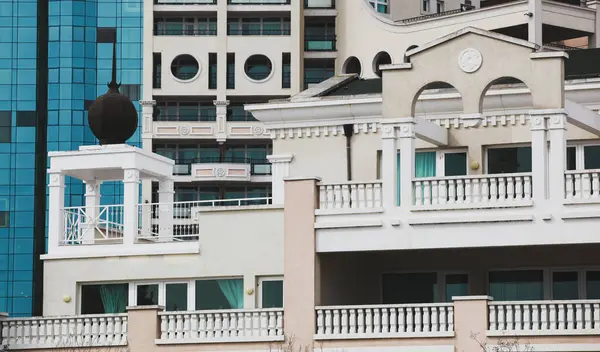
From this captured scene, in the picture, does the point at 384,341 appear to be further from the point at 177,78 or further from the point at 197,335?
the point at 177,78

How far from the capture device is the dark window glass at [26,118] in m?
153

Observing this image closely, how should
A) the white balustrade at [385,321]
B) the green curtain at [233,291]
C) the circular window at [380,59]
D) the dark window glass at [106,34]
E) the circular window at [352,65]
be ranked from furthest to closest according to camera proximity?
the dark window glass at [106,34]
the circular window at [352,65]
the circular window at [380,59]
the green curtain at [233,291]
the white balustrade at [385,321]

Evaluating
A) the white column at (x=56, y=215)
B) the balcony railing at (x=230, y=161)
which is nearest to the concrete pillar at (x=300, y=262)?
the white column at (x=56, y=215)

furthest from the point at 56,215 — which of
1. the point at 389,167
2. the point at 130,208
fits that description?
the point at 389,167

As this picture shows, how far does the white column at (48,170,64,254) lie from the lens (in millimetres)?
58594

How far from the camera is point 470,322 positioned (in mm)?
51188

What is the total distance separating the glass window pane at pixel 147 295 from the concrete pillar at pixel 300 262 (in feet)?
15.9

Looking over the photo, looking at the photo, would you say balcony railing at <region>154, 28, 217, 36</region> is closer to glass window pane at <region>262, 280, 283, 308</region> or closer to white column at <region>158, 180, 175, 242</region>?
white column at <region>158, 180, 175, 242</region>

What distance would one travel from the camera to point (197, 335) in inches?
2126

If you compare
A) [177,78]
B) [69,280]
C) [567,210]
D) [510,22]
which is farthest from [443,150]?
[177,78]

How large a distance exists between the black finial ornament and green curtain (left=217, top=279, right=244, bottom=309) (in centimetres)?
679

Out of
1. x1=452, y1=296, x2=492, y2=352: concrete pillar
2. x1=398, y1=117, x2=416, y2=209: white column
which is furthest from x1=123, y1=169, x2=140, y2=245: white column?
x1=452, y1=296, x2=492, y2=352: concrete pillar

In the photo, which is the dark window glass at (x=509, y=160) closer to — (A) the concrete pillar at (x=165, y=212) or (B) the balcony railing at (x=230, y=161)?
(A) the concrete pillar at (x=165, y=212)

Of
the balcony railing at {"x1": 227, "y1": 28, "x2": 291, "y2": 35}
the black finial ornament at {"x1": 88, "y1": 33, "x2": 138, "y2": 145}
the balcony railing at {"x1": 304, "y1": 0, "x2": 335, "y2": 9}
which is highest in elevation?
the balcony railing at {"x1": 304, "y1": 0, "x2": 335, "y2": 9}
